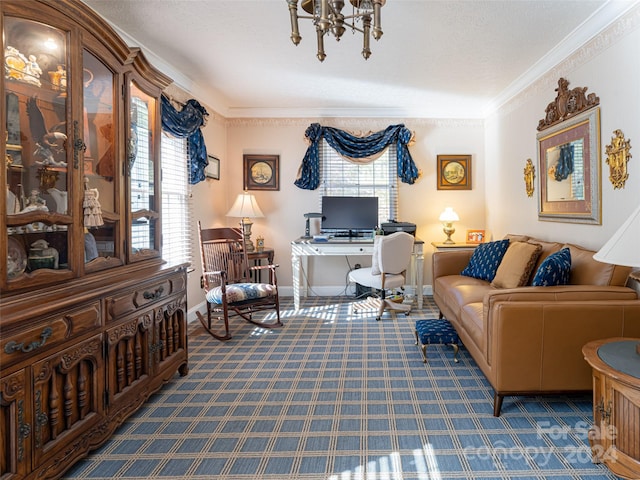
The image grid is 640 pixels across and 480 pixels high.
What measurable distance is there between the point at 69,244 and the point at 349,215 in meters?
3.61

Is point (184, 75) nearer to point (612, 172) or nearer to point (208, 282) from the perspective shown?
point (208, 282)

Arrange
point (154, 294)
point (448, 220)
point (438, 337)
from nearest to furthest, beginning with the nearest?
point (154, 294) < point (438, 337) < point (448, 220)

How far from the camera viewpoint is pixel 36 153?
5.24 ft

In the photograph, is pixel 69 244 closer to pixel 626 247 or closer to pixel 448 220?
pixel 626 247

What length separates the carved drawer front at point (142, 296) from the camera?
1873 mm

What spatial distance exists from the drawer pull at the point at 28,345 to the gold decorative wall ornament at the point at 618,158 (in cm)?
341

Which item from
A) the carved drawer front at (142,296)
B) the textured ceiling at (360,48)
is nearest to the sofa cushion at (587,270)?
the textured ceiling at (360,48)

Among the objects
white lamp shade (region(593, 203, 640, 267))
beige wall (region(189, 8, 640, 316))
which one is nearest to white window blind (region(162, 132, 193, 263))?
beige wall (region(189, 8, 640, 316))

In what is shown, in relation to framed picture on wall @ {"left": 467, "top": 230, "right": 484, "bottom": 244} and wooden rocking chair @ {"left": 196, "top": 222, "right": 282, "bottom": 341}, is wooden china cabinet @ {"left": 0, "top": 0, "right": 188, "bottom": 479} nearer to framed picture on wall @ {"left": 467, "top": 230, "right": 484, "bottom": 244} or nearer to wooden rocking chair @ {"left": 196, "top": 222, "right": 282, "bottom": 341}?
wooden rocking chair @ {"left": 196, "top": 222, "right": 282, "bottom": 341}

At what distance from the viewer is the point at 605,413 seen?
165 cm

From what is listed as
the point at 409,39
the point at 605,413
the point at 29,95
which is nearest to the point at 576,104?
the point at 409,39

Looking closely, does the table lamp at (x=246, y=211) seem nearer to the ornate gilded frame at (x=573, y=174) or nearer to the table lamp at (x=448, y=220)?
the table lamp at (x=448, y=220)

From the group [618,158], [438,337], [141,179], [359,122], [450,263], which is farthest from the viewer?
[359,122]

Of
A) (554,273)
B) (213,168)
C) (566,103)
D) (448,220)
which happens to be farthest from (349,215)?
(554,273)
